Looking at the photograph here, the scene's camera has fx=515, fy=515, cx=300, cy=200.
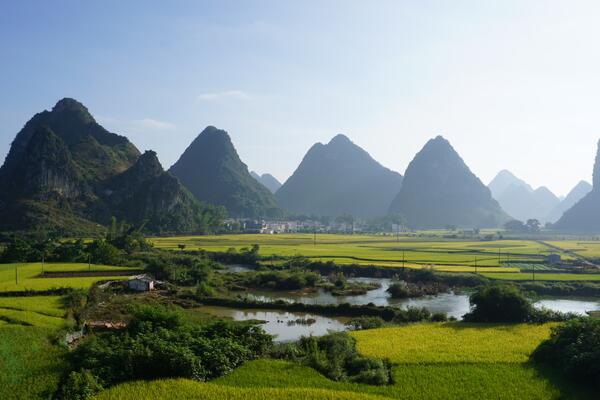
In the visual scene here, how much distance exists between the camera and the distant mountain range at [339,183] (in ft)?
540

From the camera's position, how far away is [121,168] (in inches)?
3713

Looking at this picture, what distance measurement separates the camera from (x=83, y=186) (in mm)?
79312

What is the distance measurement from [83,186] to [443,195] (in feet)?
306

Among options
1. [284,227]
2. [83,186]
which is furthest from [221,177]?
[83,186]

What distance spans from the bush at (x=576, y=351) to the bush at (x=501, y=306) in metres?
3.58

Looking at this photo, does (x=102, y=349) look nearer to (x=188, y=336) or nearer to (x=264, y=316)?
(x=188, y=336)

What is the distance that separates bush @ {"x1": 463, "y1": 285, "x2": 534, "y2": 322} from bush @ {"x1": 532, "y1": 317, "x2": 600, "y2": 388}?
358 cm

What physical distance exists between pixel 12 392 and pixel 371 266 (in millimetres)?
29206

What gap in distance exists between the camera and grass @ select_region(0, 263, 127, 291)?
22438mm

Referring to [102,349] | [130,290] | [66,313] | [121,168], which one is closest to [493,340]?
[102,349]

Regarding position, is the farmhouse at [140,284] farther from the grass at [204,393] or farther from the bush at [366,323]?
the grass at [204,393]

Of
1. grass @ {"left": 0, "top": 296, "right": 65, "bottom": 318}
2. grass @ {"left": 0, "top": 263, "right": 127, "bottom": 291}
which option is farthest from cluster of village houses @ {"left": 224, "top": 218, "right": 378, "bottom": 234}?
grass @ {"left": 0, "top": 296, "right": 65, "bottom": 318}

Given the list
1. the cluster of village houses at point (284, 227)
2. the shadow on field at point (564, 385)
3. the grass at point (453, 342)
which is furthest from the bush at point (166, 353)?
the cluster of village houses at point (284, 227)

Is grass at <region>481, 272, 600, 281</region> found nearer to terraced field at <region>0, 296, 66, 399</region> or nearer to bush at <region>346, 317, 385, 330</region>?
bush at <region>346, 317, 385, 330</region>
